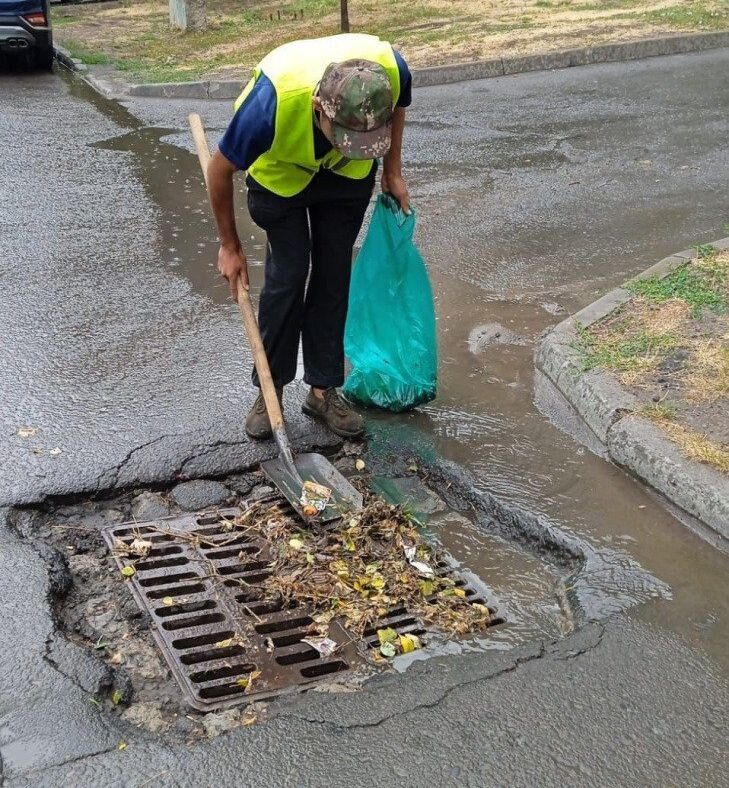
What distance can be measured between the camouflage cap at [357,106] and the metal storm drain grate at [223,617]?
132cm

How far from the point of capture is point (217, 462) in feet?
11.5

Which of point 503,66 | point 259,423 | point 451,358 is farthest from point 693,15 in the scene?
point 259,423

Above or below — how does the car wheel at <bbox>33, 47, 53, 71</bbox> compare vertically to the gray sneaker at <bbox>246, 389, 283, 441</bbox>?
above

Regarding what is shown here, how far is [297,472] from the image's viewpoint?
3318mm

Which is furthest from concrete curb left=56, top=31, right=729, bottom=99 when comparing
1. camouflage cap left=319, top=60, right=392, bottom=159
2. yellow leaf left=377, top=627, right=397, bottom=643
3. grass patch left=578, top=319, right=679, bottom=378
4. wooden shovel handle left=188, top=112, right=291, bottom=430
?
yellow leaf left=377, top=627, right=397, bottom=643

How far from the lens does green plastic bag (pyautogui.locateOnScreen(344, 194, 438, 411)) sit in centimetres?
375

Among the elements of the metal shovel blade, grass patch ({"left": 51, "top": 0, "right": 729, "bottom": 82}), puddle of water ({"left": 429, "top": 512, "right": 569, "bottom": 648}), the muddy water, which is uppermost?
grass patch ({"left": 51, "top": 0, "right": 729, "bottom": 82})

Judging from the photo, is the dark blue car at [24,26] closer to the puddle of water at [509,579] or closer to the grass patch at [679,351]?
the grass patch at [679,351]

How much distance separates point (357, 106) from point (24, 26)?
31.6 feet

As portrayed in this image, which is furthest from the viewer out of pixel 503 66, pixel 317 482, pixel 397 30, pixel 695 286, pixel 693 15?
pixel 397 30

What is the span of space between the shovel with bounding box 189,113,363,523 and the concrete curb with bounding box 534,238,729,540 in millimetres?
1055

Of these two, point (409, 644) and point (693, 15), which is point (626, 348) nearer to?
point (409, 644)

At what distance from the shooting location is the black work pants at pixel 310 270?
325 cm

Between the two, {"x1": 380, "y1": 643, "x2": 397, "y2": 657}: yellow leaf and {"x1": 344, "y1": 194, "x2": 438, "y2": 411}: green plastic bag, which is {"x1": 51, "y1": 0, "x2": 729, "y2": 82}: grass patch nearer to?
{"x1": 344, "y1": 194, "x2": 438, "y2": 411}: green plastic bag
